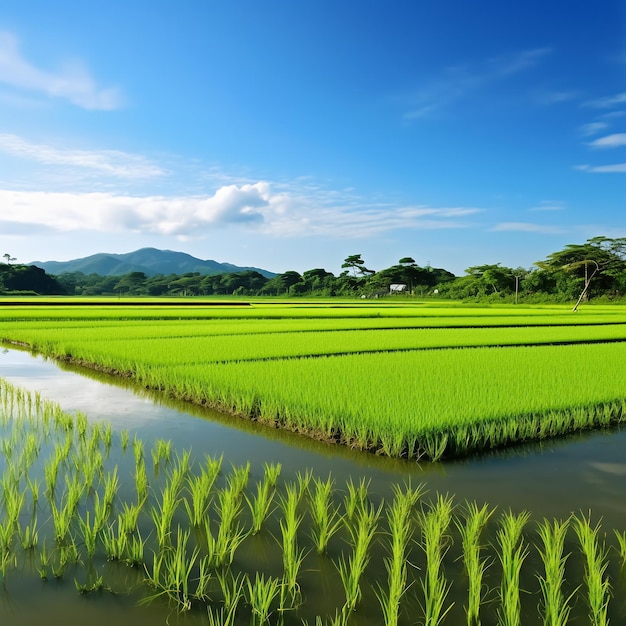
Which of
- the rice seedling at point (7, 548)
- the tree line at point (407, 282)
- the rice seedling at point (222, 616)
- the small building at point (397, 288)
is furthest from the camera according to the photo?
the small building at point (397, 288)

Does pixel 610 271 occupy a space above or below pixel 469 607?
above

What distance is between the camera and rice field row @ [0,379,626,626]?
2.25 m

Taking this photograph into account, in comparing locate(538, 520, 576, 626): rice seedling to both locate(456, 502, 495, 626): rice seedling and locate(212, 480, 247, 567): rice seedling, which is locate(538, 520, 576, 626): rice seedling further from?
locate(212, 480, 247, 567): rice seedling

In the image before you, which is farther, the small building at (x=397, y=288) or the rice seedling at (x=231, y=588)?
the small building at (x=397, y=288)

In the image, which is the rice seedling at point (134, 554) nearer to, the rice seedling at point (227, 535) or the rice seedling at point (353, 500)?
the rice seedling at point (227, 535)

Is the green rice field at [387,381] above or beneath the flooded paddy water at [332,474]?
above

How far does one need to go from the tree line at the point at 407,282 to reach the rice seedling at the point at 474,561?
30.8 m

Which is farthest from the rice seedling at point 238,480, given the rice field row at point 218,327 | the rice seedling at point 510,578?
the rice field row at point 218,327

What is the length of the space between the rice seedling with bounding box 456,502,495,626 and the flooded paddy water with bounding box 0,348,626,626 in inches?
3.4

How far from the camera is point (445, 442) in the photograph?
4348mm

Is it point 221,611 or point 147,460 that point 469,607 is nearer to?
point 221,611

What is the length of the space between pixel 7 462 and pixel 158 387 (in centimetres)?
346

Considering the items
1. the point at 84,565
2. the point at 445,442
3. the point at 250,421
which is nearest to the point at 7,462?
the point at 84,565

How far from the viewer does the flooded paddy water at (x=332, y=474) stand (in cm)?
227
